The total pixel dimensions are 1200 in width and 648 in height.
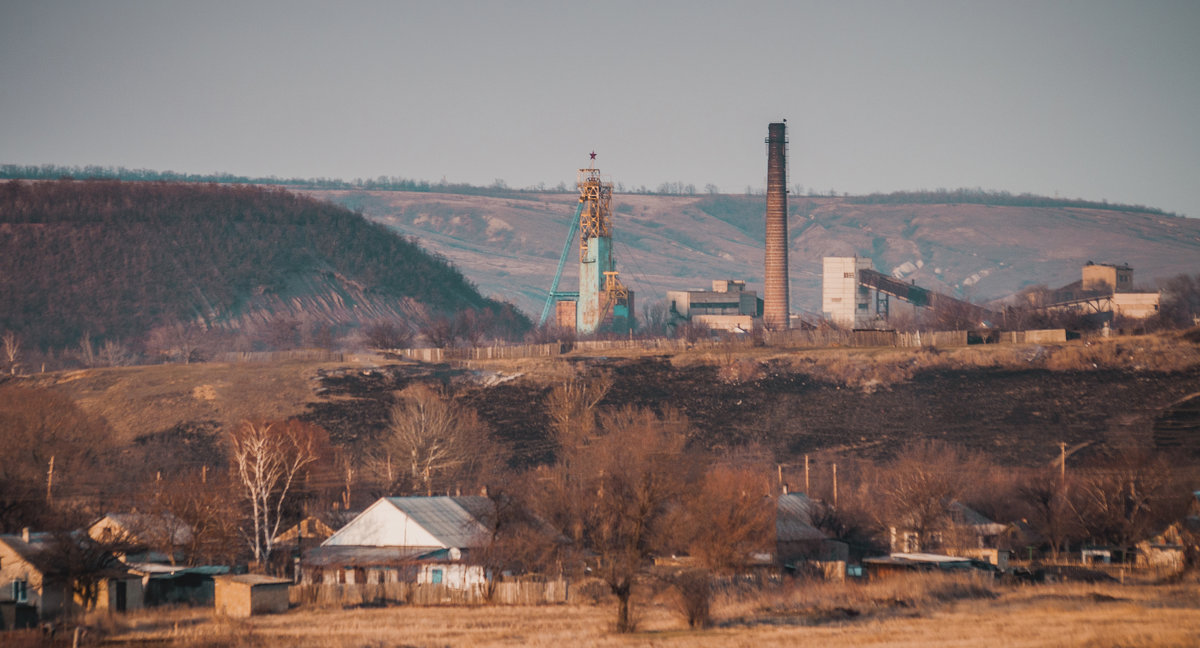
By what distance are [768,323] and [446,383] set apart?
38.2 meters

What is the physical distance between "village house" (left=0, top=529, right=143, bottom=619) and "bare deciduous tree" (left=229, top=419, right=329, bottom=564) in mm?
6792

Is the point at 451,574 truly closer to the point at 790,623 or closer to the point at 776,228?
the point at 790,623

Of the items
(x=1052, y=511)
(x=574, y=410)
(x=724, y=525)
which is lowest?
(x=1052, y=511)

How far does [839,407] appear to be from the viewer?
75.4 m

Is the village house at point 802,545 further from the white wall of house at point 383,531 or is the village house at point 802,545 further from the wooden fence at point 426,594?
the white wall of house at point 383,531

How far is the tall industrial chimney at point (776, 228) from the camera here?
11019 cm

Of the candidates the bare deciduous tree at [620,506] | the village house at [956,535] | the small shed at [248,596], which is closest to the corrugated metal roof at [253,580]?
the small shed at [248,596]

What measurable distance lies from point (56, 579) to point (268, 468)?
15369mm

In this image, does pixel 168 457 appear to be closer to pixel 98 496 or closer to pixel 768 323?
pixel 98 496

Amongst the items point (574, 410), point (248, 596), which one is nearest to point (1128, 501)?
point (574, 410)

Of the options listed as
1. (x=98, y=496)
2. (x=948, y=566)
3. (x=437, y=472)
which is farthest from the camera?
(x=437, y=472)

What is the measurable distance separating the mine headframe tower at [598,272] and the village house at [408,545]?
64.1 m

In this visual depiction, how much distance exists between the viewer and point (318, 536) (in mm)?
49656

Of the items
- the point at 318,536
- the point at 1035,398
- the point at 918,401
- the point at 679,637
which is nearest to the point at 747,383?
the point at 918,401
